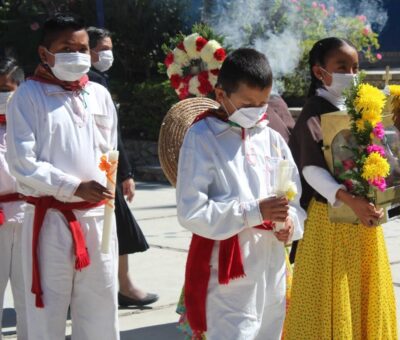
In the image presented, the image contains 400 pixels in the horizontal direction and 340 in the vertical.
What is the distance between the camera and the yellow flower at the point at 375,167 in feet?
13.1

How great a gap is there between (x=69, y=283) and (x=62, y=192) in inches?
16.3

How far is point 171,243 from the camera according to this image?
8.12 metres

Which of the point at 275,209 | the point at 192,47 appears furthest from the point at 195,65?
the point at 275,209

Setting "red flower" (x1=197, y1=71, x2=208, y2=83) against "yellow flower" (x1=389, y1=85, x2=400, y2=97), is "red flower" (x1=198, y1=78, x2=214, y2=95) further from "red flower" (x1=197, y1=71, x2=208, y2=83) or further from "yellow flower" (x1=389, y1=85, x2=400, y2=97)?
"yellow flower" (x1=389, y1=85, x2=400, y2=97)

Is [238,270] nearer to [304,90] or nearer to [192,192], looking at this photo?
[192,192]

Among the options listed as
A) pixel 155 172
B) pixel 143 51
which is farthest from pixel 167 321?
pixel 143 51

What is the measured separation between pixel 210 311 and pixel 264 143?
68 centimetres

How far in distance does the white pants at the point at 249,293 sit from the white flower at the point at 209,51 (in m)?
2.43

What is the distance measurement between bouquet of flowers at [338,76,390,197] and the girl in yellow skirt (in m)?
0.18

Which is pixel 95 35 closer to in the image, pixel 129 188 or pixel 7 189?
pixel 7 189

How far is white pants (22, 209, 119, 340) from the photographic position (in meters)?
4.07

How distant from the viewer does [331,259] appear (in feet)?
14.4

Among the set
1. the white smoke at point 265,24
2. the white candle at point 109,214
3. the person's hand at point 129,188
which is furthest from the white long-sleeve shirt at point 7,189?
the white smoke at point 265,24

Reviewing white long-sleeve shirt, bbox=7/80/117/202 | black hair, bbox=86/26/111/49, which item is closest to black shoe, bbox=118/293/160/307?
black hair, bbox=86/26/111/49
